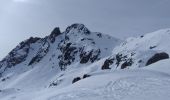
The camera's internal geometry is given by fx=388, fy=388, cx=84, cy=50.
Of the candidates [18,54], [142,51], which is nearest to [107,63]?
[142,51]

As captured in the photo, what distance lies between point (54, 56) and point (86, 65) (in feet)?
102

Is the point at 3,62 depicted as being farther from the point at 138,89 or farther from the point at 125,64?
the point at 138,89

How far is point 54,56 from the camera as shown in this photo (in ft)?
514

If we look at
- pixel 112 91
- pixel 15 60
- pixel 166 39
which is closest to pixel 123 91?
pixel 112 91

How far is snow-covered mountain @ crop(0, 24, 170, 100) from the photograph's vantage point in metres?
24.0

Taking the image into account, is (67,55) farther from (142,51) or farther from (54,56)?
(142,51)

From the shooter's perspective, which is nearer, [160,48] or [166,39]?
[160,48]

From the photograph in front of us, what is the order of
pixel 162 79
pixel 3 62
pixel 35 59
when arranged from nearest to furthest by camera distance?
pixel 162 79 < pixel 35 59 < pixel 3 62

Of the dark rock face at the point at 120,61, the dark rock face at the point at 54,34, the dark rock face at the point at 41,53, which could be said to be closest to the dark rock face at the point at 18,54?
the dark rock face at the point at 41,53

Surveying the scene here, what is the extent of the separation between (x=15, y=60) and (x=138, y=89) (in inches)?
5981

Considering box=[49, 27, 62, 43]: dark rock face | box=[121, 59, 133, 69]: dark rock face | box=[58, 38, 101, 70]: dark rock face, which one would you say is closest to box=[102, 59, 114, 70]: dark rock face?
box=[121, 59, 133, 69]: dark rock face

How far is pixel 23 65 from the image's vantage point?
164500mm

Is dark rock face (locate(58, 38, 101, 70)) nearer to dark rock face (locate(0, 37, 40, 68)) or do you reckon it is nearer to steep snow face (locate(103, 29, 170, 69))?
steep snow face (locate(103, 29, 170, 69))

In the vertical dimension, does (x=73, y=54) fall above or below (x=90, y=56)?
above
